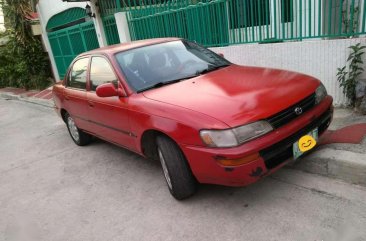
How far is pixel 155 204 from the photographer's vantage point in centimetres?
357

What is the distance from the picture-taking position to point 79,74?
16.8 feet

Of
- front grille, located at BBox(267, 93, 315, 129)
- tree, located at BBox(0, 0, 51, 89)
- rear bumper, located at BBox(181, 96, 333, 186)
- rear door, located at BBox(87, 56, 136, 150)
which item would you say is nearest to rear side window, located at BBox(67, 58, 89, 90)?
rear door, located at BBox(87, 56, 136, 150)

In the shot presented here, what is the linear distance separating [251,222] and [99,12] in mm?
8616

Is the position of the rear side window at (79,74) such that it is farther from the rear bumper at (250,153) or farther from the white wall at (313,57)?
the white wall at (313,57)

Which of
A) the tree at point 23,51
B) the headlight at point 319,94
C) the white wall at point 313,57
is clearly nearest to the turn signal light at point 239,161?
the headlight at point 319,94

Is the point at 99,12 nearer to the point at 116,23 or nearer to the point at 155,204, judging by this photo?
the point at 116,23

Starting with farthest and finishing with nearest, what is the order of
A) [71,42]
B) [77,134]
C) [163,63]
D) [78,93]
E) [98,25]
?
[71,42], [98,25], [77,134], [78,93], [163,63]

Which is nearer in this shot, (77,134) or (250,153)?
(250,153)

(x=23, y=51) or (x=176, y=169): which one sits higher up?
(x=23, y=51)

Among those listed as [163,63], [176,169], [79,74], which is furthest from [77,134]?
[176,169]

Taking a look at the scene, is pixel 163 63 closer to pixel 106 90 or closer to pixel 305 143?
pixel 106 90

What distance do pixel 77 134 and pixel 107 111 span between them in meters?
1.86

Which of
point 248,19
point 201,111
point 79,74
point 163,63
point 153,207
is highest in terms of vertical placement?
point 248,19

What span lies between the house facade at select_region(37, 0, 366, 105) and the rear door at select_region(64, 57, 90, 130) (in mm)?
2742
